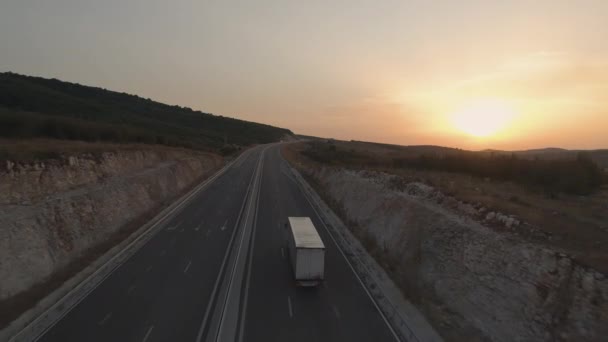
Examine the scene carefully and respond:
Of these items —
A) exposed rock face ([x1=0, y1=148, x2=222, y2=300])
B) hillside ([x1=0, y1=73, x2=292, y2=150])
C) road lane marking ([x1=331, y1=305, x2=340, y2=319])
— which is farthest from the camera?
hillside ([x1=0, y1=73, x2=292, y2=150])

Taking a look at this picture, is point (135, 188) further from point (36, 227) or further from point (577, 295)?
point (577, 295)

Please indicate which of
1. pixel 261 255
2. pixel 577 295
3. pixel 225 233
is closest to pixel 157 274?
pixel 261 255

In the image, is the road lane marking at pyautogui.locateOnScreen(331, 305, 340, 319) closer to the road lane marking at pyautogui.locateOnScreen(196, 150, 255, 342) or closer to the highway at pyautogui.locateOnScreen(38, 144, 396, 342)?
the highway at pyautogui.locateOnScreen(38, 144, 396, 342)

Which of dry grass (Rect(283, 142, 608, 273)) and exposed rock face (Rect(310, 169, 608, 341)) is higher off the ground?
dry grass (Rect(283, 142, 608, 273))

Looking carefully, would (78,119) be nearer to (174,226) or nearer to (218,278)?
(174,226)

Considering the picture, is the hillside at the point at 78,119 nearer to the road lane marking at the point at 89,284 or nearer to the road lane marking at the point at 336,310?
the road lane marking at the point at 89,284

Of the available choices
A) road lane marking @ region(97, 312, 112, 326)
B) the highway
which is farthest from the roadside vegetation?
road lane marking @ region(97, 312, 112, 326)

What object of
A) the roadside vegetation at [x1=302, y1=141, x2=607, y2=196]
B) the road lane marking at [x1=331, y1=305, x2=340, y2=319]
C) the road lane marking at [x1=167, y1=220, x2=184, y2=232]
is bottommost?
the road lane marking at [x1=331, y1=305, x2=340, y2=319]
